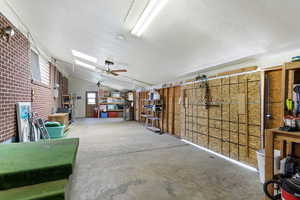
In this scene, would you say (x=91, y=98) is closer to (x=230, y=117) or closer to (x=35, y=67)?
(x=35, y=67)

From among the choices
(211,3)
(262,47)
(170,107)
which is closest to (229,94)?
(262,47)

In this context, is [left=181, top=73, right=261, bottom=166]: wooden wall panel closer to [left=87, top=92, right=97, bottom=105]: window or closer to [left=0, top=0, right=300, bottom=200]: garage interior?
[left=0, top=0, right=300, bottom=200]: garage interior

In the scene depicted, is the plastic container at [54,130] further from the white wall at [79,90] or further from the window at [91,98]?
the window at [91,98]

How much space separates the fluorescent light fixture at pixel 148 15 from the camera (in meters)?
2.09

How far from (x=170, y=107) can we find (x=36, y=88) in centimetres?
477

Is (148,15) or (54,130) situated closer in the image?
(148,15)

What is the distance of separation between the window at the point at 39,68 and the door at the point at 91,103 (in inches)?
261

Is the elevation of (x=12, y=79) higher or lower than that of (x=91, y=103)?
higher

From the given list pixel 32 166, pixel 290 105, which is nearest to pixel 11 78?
pixel 32 166

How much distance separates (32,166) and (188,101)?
14.3 ft

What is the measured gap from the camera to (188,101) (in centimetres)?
507

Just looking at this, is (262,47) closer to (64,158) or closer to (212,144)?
(212,144)

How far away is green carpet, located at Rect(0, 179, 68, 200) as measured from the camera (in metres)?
1.45

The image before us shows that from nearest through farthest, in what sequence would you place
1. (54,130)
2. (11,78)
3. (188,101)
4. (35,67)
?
1. (11,78)
2. (54,130)
3. (35,67)
4. (188,101)
